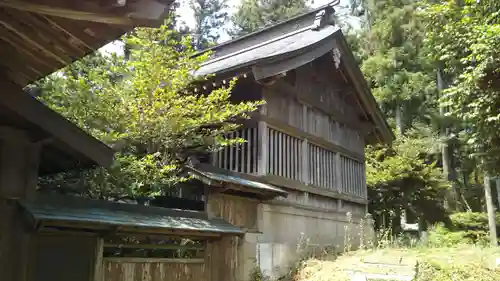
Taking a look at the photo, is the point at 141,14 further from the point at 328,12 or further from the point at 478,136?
the point at 478,136

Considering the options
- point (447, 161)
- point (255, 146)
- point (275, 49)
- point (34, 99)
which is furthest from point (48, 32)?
point (447, 161)

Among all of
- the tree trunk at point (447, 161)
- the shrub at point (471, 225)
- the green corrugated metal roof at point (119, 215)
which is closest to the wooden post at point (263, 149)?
the green corrugated metal roof at point (119, 215)

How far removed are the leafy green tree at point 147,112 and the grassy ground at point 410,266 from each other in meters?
3.38

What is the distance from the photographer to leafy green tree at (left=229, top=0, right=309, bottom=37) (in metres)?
35.6

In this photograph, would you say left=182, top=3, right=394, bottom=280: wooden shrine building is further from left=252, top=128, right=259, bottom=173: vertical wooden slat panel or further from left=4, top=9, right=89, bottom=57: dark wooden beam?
left=4, top=9, right=89, bottom=57: dark wooden beam

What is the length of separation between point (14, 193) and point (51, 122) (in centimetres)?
88

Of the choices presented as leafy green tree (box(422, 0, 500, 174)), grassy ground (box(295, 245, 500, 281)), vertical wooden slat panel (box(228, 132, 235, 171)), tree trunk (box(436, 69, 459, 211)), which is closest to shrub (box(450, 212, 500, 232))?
tree trunk (box(436, 69, 459, 211))

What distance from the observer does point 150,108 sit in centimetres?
823

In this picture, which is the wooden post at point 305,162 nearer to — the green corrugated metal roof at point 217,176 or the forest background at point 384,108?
the green corrugated metal roof at point 217,176

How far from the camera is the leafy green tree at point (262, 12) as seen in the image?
35.6 metres

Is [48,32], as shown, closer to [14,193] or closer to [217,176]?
[14,193]

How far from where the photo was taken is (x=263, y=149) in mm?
10297

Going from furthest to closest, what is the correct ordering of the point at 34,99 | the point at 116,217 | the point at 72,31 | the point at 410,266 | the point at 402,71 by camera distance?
the point at 402,71 < the point at 410,266 < the point at 116,217 < the point at 34,99 < the point at 72,31

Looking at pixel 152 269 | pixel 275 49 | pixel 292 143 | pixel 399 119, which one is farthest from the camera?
pixel 399 119
